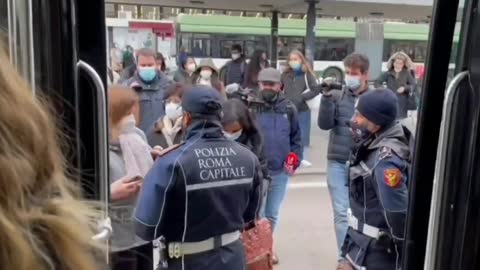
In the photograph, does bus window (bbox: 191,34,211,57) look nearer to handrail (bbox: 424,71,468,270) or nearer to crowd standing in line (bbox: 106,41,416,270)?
crowd standing in line (bbox: 106,41,416,270)

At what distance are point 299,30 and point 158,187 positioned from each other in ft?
38.9

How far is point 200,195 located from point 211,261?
28 centimetres

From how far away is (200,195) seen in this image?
2.23 meters

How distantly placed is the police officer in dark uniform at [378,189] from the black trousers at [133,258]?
0.87 metres

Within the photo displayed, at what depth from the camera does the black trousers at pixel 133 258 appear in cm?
242

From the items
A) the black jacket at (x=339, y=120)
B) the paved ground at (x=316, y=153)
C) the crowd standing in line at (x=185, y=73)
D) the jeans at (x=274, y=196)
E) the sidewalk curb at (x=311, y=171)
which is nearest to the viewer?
the black jacket at (x=339, y=120)

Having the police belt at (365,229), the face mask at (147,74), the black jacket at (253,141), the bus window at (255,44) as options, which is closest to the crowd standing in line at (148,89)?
the face mask at (147,74)

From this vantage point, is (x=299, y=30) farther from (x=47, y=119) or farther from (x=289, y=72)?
(x=47, y=119)

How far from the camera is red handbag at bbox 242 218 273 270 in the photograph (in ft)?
8.75

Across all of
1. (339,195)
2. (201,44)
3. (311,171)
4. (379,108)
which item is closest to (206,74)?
(339,195)

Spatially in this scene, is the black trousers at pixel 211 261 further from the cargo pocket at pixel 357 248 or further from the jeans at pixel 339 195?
the jeans at pixel 339 195

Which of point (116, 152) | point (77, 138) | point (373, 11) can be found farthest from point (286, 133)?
point (373, 11)

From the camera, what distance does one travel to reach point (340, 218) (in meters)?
3.95

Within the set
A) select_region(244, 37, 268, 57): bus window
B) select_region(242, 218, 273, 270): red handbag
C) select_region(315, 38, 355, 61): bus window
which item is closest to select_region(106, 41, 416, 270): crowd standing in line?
select_region(242, 218, 273, 270): red handbag
